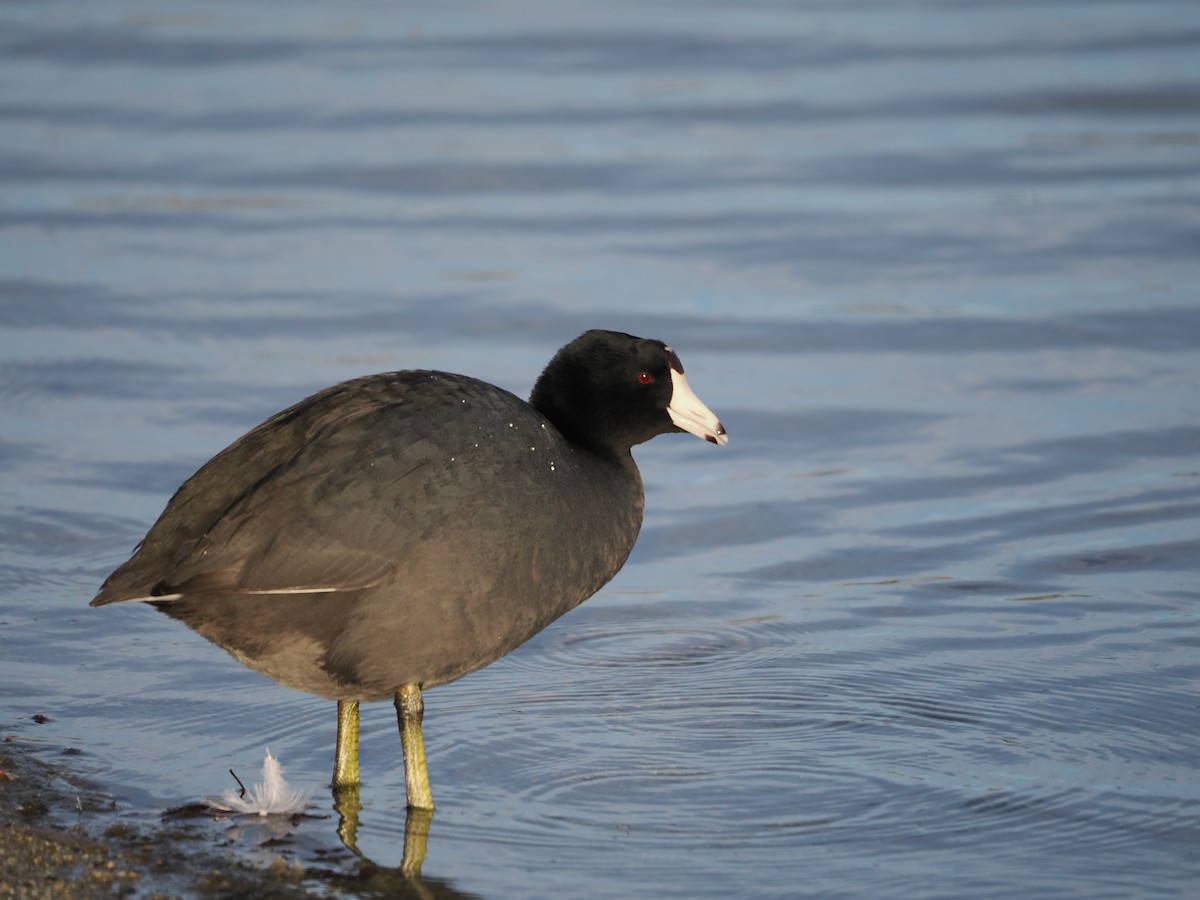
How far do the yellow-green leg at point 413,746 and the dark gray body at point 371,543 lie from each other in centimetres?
6

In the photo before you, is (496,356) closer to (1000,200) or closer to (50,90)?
(1000,200)

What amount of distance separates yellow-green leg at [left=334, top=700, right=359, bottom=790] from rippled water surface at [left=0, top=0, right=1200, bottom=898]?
0.31ft

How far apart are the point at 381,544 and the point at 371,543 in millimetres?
23

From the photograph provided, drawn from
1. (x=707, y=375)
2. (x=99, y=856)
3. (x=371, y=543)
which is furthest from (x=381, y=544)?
(x=707, y=375)

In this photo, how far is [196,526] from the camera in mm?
4191

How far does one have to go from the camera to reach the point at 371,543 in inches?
163

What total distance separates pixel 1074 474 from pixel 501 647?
3753mm

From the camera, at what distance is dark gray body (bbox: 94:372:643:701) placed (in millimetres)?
4117

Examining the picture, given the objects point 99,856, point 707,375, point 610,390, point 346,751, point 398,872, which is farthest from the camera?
point 707,375

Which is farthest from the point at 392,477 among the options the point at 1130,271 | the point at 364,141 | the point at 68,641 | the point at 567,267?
the point at 364,141

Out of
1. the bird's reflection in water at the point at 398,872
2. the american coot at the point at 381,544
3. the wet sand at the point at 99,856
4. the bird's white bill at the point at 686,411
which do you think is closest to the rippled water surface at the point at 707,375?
the bird's reflection in water at the point at 398,872

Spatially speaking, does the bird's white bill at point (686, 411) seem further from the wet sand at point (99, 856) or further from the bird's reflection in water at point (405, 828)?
the wet sand at point (99, 856)

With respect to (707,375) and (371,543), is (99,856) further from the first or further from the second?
(707,375)

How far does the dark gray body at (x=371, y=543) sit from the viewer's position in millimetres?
4117
